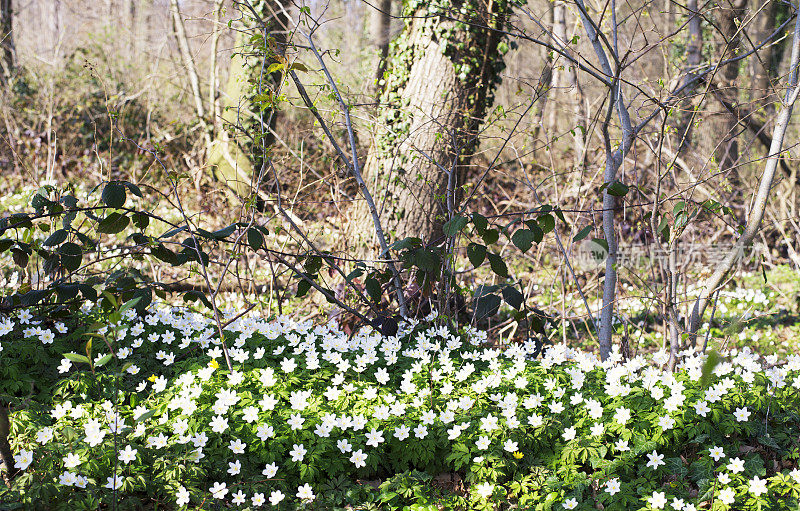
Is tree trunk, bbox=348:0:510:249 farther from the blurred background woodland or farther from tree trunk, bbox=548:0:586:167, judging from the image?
tree trunk, bbox=548:0:586:167

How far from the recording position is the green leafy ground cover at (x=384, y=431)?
2.26 m

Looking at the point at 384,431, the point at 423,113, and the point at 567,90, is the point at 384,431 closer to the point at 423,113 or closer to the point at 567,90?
the point at 567,90

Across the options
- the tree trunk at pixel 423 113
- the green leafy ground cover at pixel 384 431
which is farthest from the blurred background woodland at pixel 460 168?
the green leafy ground cover at pixel 384 431

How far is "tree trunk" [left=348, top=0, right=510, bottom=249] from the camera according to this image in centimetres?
471

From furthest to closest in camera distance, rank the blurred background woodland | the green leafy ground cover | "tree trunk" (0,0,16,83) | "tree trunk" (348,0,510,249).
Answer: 1. "tree trunk" (0,0,16,83)
2. "tree trunk" (348,0,510,249)
3. the blurred background woodland
4. the green leafy ground cover

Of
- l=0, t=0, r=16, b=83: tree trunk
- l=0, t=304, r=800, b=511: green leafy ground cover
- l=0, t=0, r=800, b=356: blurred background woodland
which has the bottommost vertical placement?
l=0, t=304, r=800, b=511: green leafy ground cover

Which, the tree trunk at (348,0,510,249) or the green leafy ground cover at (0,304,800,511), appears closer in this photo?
the green leafy ground cover at (0,304,800,511)

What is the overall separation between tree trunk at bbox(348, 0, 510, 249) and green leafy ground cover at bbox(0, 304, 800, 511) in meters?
1.96

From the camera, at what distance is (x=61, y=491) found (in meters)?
2.12

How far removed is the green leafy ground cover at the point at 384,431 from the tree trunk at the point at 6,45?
921 cm

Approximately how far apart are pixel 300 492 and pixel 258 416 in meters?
0.38

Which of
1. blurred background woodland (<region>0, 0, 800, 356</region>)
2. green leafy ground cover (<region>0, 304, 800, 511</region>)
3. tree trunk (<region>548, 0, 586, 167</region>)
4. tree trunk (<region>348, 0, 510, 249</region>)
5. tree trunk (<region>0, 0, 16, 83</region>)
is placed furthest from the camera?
tree trunk (<region>0, 0, 16, 83</region>)

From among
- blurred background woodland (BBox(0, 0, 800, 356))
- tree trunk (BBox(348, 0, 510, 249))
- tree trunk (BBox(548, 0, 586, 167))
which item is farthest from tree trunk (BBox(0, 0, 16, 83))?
tree trunk (BBox(548, 0, 586, 167))

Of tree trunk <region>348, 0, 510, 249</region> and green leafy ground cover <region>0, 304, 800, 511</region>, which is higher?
tree trunk <region>348, 0, 510, 249</region>
